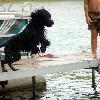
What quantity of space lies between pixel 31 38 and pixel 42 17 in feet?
1.72

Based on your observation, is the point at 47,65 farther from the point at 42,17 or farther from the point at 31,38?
the point at 42,17

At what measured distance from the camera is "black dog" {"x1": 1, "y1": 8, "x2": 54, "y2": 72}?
418 inches

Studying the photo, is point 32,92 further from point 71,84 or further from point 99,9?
point 99,9

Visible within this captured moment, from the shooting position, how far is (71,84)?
1460 cm

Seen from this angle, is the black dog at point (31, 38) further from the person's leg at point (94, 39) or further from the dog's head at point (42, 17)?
the person's leg at point (94, 39)

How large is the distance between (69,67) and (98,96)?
6.04ft

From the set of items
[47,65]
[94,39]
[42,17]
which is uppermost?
[42,17]

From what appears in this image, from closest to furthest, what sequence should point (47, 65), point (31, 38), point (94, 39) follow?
point (31, 38) < point (47, 65) < point (94, 39)

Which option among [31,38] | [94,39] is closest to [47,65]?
[31,38]

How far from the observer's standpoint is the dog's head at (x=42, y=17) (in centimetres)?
1059

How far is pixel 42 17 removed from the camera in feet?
34.9

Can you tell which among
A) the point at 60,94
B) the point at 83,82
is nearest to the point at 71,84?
the point at 83,82

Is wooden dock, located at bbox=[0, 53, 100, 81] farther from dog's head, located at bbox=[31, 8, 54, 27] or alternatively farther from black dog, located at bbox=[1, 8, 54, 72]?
dog's head, located at bbox=[31, 8, 54, 27]

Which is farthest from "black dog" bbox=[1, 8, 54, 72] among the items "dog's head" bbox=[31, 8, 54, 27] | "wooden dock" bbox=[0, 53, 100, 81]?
"wooden dock" bbox=[0, 53, 100, 81]
